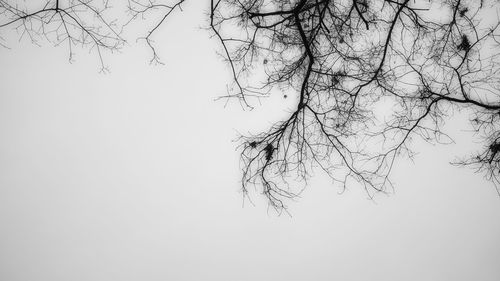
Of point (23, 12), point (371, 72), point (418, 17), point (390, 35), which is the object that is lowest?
point (23, 12)

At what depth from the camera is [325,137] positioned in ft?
16.1

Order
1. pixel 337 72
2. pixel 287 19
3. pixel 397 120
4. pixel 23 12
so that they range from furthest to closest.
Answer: pixel 397 120
pixel 337 72
pixel 287 19
pixel 23 12

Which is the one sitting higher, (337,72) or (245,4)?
(245,4)

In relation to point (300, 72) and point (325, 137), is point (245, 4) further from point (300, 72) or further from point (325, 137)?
point (325, 137)

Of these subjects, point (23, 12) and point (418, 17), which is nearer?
point (23, 12)

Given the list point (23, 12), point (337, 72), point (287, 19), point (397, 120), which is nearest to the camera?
point (23, 12)

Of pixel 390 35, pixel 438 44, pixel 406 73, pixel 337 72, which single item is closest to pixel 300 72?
pixel 337 72

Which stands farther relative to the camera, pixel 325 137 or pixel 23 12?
pixel 325 137

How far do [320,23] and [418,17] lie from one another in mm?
1525

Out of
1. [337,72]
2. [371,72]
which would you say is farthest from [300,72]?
[371,72]

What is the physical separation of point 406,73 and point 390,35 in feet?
2.35

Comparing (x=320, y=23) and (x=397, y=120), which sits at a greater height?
(x=320, y=23)

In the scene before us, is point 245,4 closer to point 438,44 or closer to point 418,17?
point 418,17

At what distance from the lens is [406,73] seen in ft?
16.1
